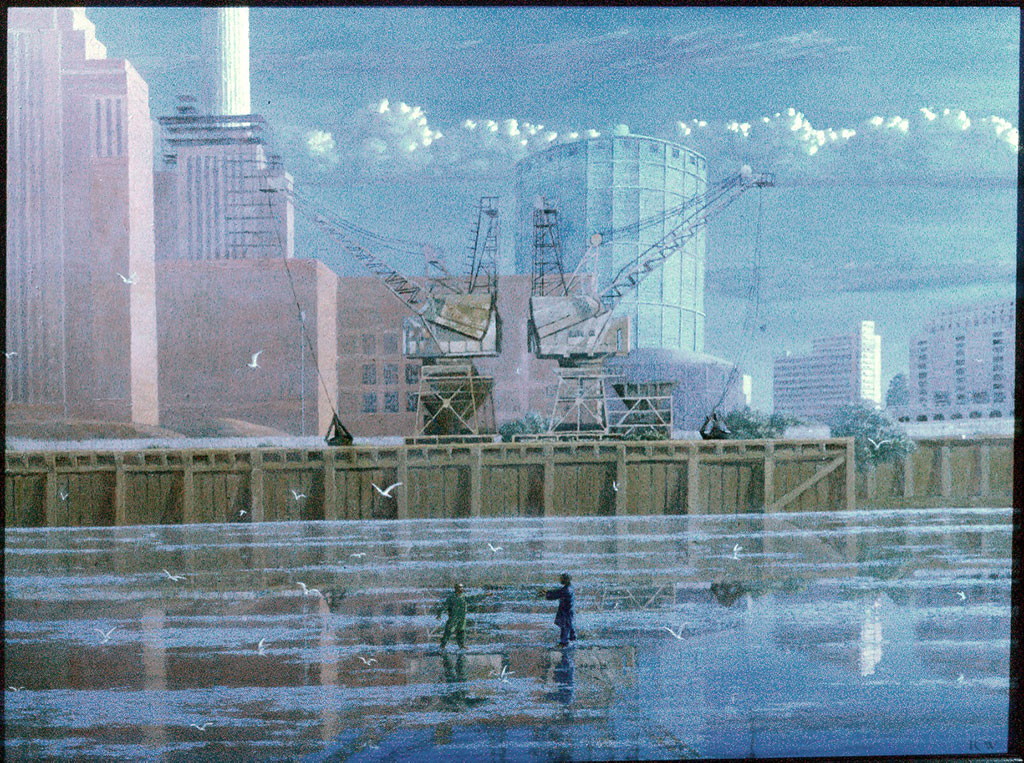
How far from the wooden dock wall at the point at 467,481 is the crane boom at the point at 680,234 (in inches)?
33.4

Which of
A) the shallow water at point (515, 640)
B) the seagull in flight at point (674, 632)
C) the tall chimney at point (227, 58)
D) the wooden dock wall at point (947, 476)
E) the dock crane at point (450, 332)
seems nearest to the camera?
the shallow water at point (515, 640)

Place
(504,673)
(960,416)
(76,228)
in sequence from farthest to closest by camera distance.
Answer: (960,416) → (76,228) → (504,673)

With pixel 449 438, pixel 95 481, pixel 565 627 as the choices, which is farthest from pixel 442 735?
pixel 95 481

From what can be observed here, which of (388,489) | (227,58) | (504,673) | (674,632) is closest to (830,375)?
(674,632)

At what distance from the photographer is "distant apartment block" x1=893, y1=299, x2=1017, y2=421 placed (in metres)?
4.54

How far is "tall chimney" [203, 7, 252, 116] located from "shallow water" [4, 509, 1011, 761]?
2203 millimetres

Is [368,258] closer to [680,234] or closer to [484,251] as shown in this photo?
[484,251]

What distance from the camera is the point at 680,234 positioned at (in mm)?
4609

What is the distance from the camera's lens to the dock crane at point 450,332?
455cm

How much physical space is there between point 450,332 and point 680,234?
1336 millimetres

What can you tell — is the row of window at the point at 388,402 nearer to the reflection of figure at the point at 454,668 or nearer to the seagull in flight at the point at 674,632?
the reflection of figure at the point at 454,668

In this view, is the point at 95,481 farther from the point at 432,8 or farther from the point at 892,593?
the point at 892,593

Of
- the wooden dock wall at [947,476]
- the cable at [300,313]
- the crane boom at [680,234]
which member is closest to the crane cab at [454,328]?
the cable at [300,313]

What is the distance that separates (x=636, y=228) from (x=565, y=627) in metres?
2.12
